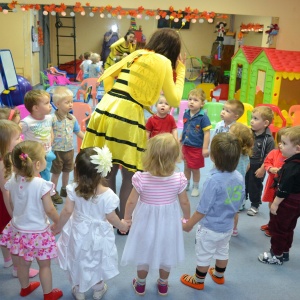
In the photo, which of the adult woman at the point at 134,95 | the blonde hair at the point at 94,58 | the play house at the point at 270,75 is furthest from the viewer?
the blonde hair at the point at 94,58

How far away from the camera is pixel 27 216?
214 centimetres

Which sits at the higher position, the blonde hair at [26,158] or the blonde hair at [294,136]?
the blonde hair at [294,136]

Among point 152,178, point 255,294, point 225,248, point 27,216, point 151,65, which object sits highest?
point 151,65

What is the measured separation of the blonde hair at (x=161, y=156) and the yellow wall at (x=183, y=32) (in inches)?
233

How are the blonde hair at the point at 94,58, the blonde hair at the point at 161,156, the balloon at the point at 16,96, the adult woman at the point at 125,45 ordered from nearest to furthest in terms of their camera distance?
the blonde hair at the point at 161,156
the balloon at the point at 16,96
the adult woman at the point at 125,45
the blonde hair at the point at 94,58

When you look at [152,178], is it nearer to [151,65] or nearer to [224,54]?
[151,65]

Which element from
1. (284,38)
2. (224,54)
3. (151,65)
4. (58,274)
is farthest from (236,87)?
(58,274)

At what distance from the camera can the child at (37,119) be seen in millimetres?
3170

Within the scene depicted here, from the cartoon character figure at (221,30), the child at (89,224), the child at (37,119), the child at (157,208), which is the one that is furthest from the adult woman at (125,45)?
the cartoon character figure at (221,30)

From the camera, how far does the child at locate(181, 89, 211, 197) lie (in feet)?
12.3

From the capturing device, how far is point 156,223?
2246 millimetres

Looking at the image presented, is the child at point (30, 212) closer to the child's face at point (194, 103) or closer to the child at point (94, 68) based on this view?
the child's face at point (194, 103)

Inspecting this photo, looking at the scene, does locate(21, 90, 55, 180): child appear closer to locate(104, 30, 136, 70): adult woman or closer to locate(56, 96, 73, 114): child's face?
locate(56, 96, 73, 114): child's face

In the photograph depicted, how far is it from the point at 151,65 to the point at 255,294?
5.74ft
